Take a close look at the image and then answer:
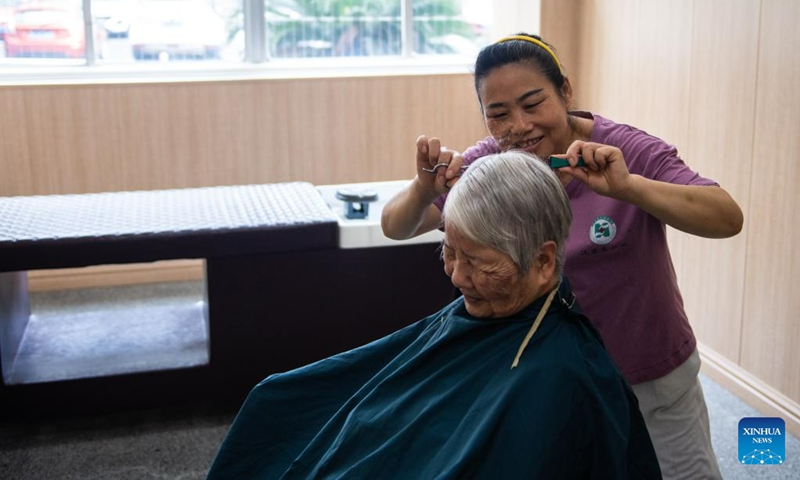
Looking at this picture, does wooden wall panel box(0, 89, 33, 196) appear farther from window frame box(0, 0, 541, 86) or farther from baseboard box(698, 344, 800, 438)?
baseboard box(698, 344, 800, 438)

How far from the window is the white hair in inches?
146

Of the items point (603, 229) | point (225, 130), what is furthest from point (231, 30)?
point (603, 229)

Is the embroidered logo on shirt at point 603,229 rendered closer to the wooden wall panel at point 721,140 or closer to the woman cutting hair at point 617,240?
the woman cutting hair at point 617,240

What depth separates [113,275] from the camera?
467cm

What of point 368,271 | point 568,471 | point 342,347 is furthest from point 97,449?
point 568,471

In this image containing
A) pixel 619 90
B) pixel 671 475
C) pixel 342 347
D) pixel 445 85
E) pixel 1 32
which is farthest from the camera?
pixel 445 85

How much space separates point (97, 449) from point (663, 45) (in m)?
2.60

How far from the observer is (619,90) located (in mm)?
3955

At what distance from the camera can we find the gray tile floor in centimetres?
275

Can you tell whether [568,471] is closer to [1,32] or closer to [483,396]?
Answer: [483,396]

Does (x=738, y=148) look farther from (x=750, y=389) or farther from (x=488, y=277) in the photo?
(x=488, y=277)

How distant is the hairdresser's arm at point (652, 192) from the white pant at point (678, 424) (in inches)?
12.8

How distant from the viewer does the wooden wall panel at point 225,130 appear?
14.3 ft

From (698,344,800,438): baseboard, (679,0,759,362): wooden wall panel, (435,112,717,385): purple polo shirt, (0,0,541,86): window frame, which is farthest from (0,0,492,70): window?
(435,112,717,385): purple polo shirt
